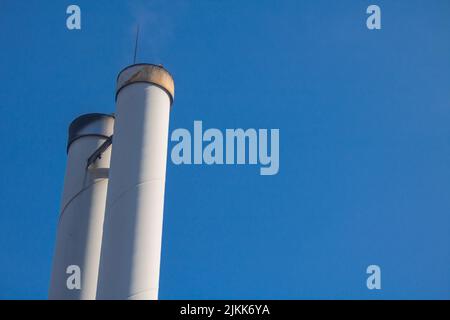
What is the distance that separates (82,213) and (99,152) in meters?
2.68

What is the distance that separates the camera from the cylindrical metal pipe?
31.7m

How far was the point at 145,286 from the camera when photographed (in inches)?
1048

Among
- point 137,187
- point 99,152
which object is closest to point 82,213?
point 99,152

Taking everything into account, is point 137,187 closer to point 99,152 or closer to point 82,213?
point 82,213

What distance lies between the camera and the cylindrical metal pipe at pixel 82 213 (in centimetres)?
3169

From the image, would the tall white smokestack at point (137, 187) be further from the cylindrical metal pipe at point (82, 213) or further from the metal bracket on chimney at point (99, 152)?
the cylindrical metal pipe at point (82, 213)

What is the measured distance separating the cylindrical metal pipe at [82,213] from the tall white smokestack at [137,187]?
151 inches

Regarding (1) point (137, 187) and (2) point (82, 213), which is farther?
(2) point (82, 213)

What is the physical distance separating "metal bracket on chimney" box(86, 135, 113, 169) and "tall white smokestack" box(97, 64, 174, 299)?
2.54 m

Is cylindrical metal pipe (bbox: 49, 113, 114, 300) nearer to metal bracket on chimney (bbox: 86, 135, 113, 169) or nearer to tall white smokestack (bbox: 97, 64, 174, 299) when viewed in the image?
metal bracket on chimney (bbox: 86, 135, 113, 169)

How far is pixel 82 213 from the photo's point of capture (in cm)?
3278

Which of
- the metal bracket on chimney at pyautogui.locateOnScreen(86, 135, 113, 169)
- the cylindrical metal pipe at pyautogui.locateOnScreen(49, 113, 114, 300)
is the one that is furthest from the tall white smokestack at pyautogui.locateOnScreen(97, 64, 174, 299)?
the cylindrical metal pipe at pyautogui.locateOnScreen(49, 113, 114, 300)

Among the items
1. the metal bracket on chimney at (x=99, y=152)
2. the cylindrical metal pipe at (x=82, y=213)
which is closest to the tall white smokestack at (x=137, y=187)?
the metal bracket on chimney at (x=99, y=152)
